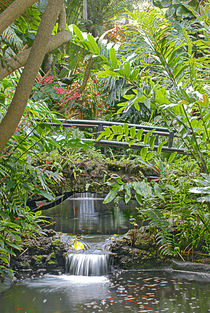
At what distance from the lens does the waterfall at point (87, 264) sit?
6.00m

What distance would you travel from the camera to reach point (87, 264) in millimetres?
6082

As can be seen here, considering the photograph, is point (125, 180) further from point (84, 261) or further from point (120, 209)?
point (120, 209)

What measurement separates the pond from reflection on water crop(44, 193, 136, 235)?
4.64 ft

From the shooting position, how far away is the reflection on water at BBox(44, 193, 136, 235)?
28.9 feet

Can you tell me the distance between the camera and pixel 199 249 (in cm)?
594

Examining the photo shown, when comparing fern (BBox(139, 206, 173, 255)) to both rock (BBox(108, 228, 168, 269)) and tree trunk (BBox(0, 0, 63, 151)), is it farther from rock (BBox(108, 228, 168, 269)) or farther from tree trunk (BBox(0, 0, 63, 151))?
tree trunk (BBox(0, 0, 63, 151))

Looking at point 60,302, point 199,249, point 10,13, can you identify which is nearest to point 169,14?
point 199,249

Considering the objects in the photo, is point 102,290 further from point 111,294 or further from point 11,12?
point 11,12

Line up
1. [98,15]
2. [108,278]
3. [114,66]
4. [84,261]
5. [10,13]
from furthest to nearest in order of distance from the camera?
1. [98,15]
2. [84,261]
3. [108,278]
4. [114,66]
5. [10,13]

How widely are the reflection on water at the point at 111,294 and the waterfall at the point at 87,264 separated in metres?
0.18

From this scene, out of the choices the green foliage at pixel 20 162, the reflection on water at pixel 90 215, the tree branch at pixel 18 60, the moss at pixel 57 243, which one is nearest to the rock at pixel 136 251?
the moss at pixel 57 243

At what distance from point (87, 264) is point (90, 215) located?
14.1 feet

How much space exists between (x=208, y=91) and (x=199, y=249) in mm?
2555

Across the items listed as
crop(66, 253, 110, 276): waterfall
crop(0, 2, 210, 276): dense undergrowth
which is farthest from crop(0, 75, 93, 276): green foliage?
crop(66, 253, 110, 276): waterfall
